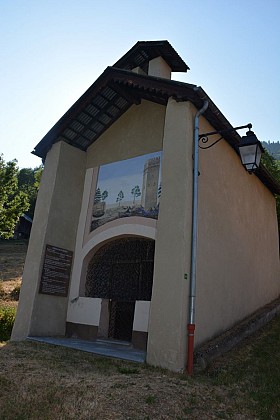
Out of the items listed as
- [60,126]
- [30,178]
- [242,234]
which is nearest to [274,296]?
[242,234]

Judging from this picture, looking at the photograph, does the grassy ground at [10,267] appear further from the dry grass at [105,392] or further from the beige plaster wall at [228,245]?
the beige plaster wall at [228,245]

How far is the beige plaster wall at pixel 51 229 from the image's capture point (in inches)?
373

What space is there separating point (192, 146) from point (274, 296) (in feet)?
25.9

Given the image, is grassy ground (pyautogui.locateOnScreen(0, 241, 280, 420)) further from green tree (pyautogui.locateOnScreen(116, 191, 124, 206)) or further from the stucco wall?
green tree (pyautogui.locateOnScreen(116, 191, 124, 206))

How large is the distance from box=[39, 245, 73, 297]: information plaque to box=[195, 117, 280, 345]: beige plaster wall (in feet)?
14.5

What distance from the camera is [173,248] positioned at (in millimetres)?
7219

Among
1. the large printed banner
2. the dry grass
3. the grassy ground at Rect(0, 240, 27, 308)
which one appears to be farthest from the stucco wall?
the grassy ground at Rect(0, 240, 27, 308)

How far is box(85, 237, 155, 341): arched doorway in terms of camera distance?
1007 centimetres

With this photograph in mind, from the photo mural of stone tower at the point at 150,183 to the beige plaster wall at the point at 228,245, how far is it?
1.47 metres

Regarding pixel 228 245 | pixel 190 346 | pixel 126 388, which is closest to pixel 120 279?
pixel 228 245

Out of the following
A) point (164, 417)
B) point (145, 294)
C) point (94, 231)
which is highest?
point (94, 231)

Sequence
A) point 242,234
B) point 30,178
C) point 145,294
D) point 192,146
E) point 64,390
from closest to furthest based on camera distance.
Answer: point 64,390, point 192,146, point 145,294, point 242,234, point 30,178

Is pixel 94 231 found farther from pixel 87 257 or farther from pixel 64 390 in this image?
pixel 64 390

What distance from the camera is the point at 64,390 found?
16.7 ft
